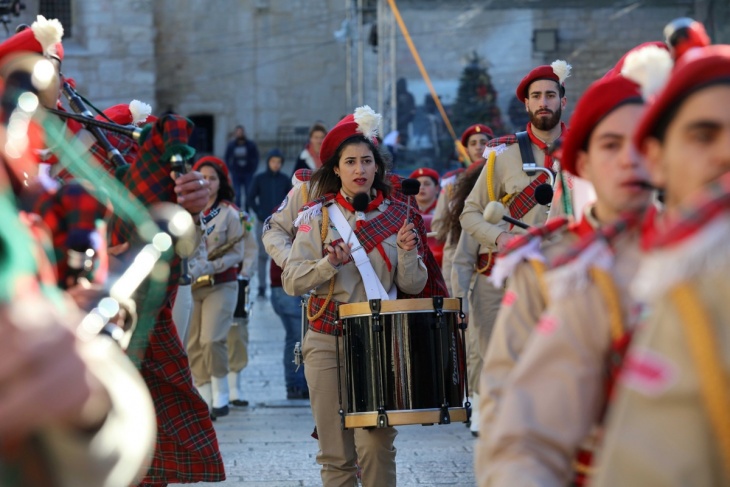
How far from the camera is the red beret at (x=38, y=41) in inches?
233

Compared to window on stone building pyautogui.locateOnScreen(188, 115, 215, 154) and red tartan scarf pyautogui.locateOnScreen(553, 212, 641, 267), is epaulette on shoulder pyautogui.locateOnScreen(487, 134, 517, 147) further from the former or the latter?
window on stone building pyautogui.locateOnScreen(188, 115, 215, 154)

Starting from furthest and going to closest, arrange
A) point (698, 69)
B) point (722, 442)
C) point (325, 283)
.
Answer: point (325, 283) → point (698, 69) → point (722, 442)

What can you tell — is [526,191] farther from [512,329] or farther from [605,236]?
[605,236]

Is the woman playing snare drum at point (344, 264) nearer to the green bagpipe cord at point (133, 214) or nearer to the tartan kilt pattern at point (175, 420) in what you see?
the tartan kilt pattern at point (175, 420)

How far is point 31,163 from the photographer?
13.3ft

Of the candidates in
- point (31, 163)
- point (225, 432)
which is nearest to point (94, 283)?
point (31, 163)

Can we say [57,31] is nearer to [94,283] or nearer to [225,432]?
[94,283]

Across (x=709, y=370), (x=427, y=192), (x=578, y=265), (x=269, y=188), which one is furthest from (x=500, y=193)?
(x=269, y=188)

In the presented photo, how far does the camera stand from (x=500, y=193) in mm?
8633

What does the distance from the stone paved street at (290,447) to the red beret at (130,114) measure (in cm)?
218

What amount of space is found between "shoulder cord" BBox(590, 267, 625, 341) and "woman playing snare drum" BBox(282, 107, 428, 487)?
385 cm

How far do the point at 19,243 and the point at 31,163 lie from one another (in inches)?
69.3

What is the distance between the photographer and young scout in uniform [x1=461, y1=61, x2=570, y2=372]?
8398mm

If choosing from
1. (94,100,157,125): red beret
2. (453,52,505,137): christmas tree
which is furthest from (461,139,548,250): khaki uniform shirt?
(453,52,505,137): christmas tree
